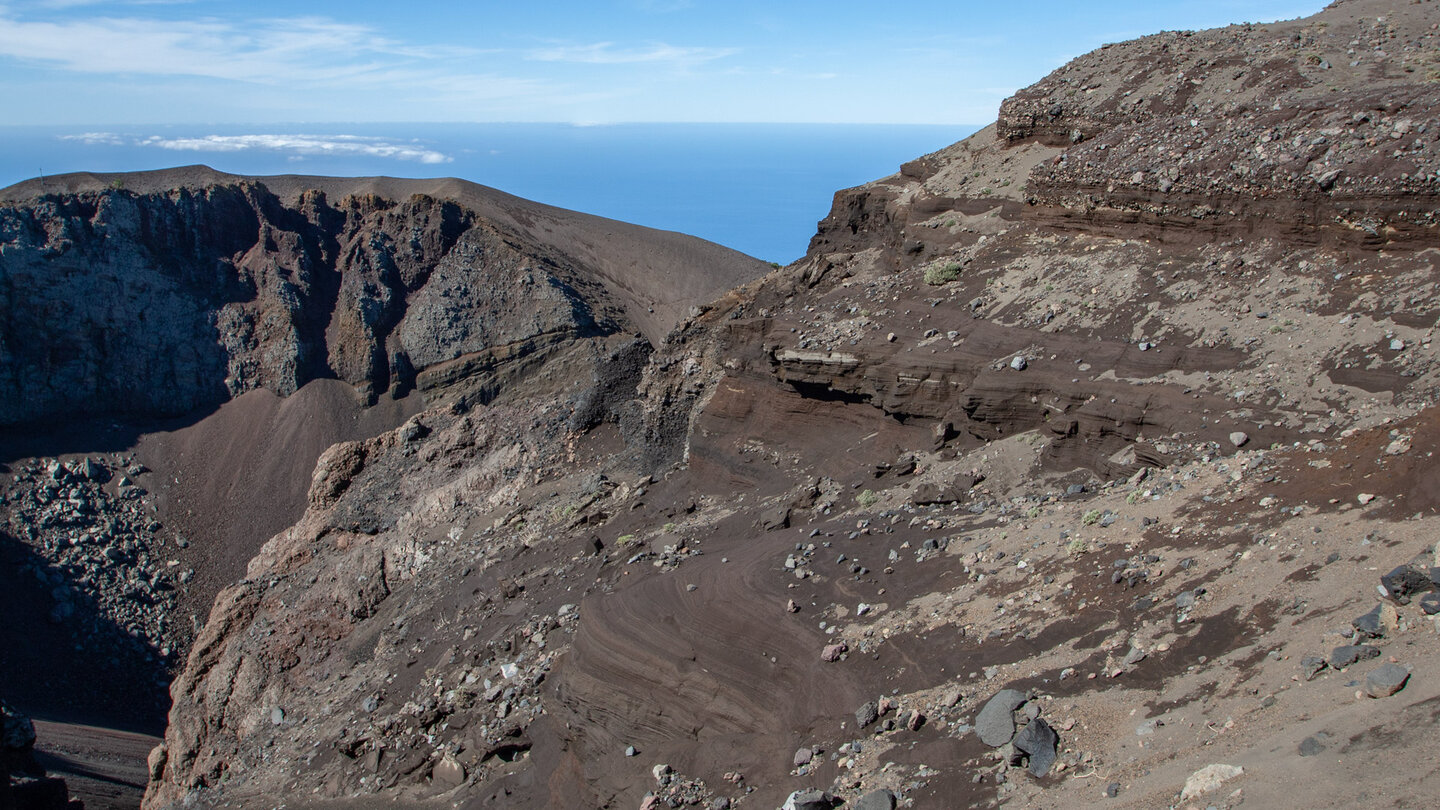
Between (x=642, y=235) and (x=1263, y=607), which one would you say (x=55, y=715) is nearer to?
(x=1263, y=607)

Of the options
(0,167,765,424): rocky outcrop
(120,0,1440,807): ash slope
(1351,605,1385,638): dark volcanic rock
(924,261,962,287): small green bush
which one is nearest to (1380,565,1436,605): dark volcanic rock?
(1351,605,1385,638): dark volcanic rock

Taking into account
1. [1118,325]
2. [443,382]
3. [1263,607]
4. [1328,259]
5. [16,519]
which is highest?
[1328,259]

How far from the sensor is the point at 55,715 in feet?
83.4

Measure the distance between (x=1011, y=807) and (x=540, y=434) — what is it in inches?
719

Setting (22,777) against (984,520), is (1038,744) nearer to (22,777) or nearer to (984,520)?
(984,520)

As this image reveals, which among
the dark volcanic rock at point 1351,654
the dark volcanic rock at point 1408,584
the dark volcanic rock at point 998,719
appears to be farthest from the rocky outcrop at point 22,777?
the dark volcanic rock at point 1408,584

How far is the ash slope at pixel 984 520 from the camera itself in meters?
7.08

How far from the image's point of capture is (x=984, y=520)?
1134 centimetres

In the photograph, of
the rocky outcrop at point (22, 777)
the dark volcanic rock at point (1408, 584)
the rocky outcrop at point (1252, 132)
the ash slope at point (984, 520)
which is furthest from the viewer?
the rocky outcrop at point (22, 777)

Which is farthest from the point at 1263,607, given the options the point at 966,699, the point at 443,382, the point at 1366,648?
the point at 443,382

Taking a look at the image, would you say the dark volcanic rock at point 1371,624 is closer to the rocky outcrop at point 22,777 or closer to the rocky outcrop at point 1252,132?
the rocky outcrop at point 1252,132

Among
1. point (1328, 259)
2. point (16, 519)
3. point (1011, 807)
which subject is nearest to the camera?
point (1011, 807)

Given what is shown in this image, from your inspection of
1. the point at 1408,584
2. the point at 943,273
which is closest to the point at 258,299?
the point at 943,273

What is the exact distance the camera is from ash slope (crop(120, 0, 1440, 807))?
708cm
